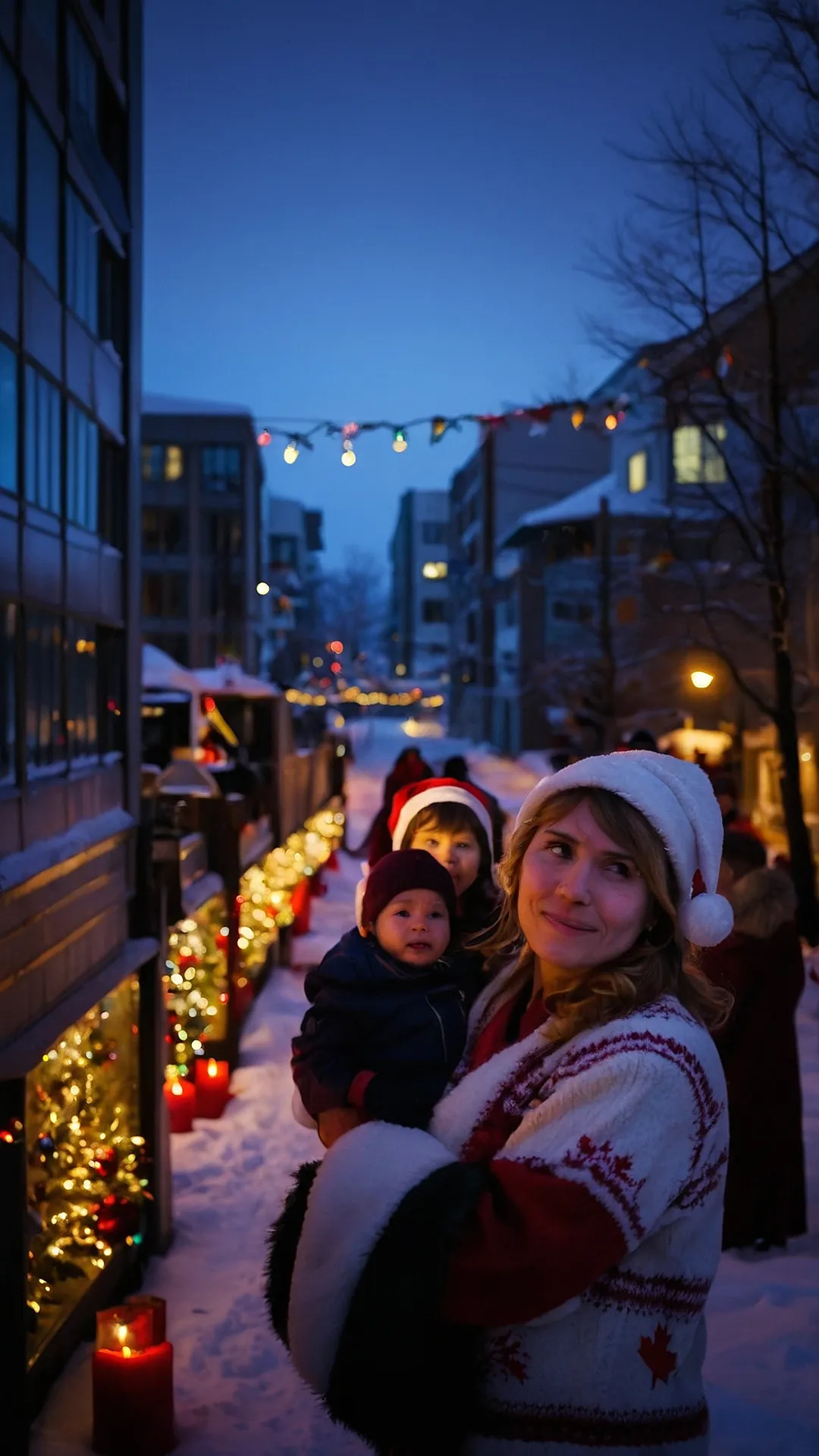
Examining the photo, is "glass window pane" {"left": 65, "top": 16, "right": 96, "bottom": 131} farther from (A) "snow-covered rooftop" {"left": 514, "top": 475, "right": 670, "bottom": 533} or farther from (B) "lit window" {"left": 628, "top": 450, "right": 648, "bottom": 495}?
(B) "lit window" {"left": 628, "top": 450, "right": 648, "bottom": 495}

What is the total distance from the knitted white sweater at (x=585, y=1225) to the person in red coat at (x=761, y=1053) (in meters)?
3.18

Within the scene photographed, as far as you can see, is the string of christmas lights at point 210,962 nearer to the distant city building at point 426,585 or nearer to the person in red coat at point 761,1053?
the person in red coat at point 761,1053

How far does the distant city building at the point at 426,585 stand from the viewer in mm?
89125

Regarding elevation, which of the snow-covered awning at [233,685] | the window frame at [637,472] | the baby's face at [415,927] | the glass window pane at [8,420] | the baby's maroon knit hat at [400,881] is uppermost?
the window frame at [637,472]

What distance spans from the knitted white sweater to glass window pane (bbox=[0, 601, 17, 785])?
3345 mm

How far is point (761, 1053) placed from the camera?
556 centimetres

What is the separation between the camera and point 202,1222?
25.5 ft

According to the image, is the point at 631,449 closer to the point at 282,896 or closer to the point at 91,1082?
the point at 282,896

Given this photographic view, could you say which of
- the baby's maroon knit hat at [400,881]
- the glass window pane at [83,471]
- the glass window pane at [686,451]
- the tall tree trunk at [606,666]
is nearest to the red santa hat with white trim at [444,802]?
the baby's maroon knit hat at [400,881]

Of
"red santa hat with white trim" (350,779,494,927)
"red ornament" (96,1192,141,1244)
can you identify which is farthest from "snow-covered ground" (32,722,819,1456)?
"red santa hat with white trim" (350,779,494,927)

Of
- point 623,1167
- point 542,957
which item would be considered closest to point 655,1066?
point 623,1167

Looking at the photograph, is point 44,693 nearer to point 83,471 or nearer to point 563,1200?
point 83,471

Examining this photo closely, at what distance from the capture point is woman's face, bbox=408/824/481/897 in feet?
13.4

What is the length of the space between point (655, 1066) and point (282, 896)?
13234mm
